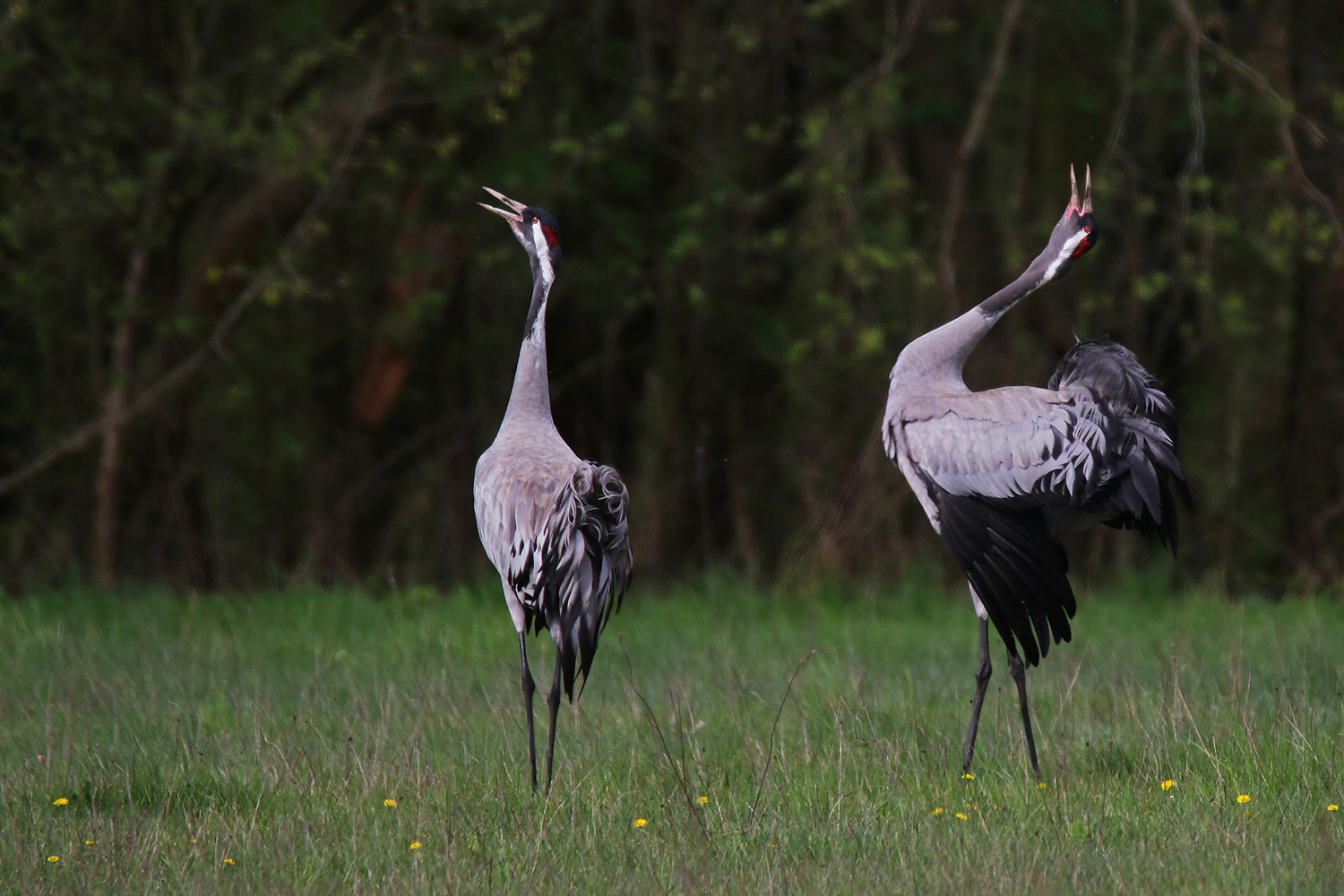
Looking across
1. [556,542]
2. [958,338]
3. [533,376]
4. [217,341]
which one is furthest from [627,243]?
[556,542]

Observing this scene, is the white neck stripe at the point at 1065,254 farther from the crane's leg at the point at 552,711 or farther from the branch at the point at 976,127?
the branch at the point at 976,127

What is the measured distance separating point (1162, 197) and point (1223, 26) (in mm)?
1725

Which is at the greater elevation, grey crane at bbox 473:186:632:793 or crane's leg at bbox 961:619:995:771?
grey crane at bbox 473:186:632:793

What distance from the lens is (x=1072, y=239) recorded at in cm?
536

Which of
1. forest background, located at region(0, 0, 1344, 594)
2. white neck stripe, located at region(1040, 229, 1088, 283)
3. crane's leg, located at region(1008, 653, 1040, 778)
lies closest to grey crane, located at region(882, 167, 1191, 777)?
crane's leg, located at region(1008, 653, 1040, 778)

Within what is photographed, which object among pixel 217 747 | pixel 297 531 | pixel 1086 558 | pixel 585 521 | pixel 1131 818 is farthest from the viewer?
pixel 297 531

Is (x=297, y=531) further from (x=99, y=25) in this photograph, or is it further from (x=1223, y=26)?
(x=1223, y=26)

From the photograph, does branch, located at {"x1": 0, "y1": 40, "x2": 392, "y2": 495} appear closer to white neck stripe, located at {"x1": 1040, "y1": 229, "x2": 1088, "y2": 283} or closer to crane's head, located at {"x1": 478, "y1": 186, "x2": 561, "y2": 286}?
crane's head, located at {"x1": 478, "y1": 186, "x2": 561, "y2": 286}

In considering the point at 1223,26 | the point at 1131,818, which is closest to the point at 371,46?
the point at 1223,26

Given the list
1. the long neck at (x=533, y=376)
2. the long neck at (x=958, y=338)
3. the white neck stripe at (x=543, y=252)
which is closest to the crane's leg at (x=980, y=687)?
the long neck at (x=958, y=338)

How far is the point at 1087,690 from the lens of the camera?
245 inches

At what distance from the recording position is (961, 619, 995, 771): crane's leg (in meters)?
4.95

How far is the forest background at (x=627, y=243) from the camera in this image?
29.2ft

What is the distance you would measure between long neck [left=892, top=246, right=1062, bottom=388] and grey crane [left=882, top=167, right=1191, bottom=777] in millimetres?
196
